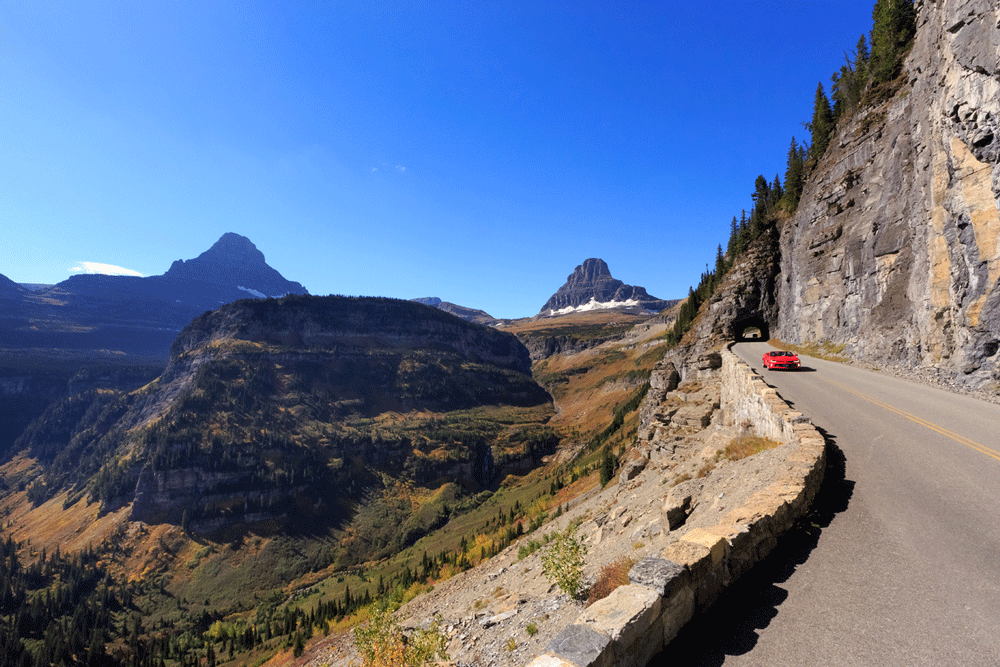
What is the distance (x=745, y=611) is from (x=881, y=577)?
2.83 metres

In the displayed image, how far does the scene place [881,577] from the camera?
675 cm

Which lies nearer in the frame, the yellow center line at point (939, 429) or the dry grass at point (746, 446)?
the yellow center line at point (939, 429)

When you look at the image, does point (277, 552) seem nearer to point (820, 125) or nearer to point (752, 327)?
point (752, 327)

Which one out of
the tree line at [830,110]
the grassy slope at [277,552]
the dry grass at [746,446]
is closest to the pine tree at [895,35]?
the tree line at [830,110]

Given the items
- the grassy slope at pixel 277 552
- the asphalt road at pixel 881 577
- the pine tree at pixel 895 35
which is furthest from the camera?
the grassy slope at pixel 277 552

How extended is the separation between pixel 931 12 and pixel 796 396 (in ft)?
121

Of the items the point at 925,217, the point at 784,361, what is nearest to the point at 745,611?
the point at 784,361

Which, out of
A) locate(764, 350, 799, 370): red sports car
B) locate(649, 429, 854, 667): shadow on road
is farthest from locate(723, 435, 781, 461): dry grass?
locate(764, 350, 799, 370): red sports car

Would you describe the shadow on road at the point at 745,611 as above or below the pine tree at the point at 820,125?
below

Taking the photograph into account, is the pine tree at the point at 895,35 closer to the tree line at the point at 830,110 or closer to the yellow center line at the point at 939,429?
the tree line at the point at 830,110

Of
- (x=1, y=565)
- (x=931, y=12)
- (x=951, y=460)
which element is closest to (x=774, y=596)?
(x=951, y=460)

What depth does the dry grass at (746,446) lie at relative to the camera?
1664 cm

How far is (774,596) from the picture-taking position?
21.3 ft

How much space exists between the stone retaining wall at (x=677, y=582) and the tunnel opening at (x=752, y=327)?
226ft
